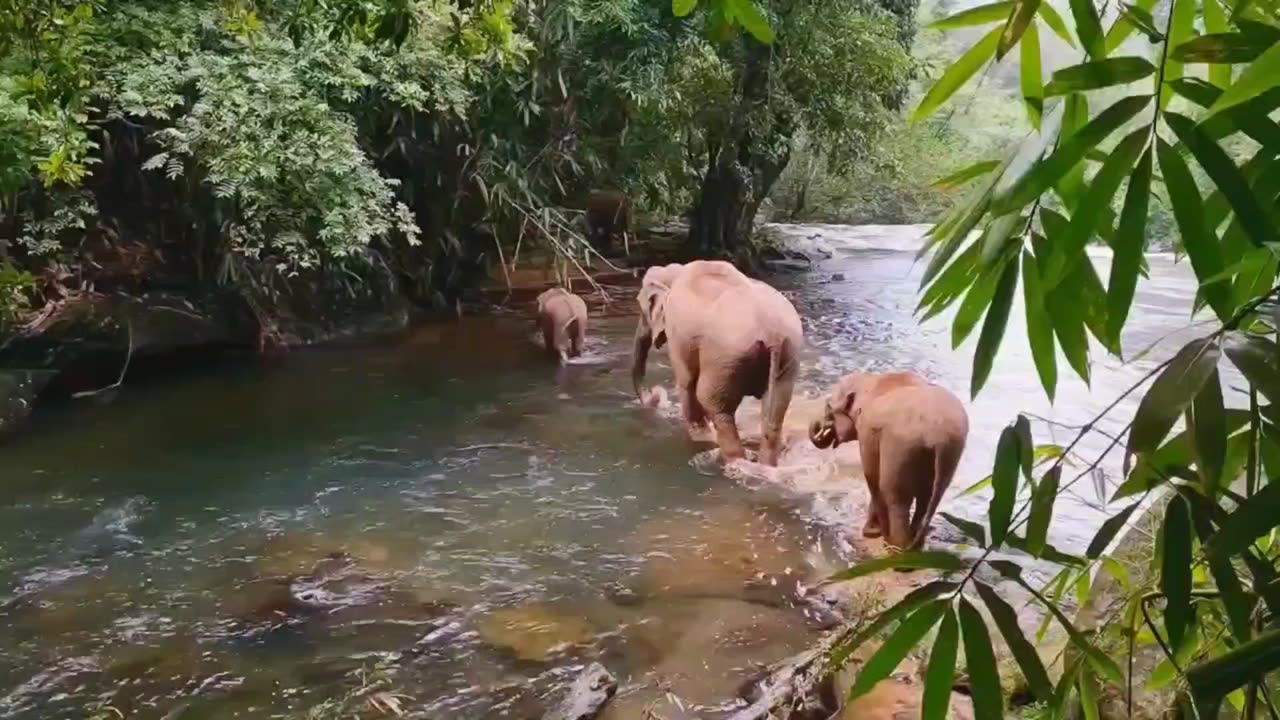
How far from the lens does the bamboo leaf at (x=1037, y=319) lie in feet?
3.07

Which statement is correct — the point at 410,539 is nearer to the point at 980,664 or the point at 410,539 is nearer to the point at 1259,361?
the point at 980,664

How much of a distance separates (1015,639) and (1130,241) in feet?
1.16

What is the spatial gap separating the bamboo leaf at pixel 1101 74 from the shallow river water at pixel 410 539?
1.63 meters

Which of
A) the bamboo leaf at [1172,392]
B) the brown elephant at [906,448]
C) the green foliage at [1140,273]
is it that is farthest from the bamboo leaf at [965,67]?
the brown elephant at [906,448]

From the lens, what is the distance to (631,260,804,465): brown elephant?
4922 millimetres

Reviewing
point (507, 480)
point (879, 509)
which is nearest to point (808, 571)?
point (879, 509)

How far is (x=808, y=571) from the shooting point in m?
3.86

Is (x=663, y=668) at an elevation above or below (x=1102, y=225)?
below

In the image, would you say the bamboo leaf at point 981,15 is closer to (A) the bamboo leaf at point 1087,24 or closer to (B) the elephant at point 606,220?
(A) the bamboo leaf at point 1087,24

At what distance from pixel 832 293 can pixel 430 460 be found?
6.43 meters

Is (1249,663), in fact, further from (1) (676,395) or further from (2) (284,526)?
(1) (676,395)

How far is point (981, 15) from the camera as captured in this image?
2.99ft

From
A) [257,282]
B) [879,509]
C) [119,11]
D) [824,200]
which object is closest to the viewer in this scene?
[879,509]

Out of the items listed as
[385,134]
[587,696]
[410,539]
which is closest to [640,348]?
[410,539]
